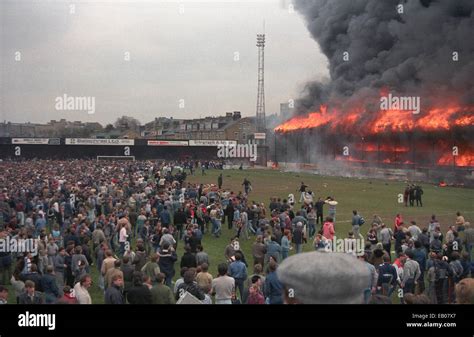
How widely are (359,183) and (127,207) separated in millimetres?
25734

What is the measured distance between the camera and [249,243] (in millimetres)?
17625

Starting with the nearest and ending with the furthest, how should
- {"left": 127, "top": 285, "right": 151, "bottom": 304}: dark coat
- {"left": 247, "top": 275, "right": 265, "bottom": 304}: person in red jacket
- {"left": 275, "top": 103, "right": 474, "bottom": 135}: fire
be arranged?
{"left": 127, "top": 285, "right": 151, "bottom": 304}: dark coat
{"left": 247, "top": 275, "right": 265, "bottom": 304}: person in red jacket
{"left": 275, "top": 103, "right": 474, "bottom": 135}: fire

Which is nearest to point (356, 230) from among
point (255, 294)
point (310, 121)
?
point (255, 294)

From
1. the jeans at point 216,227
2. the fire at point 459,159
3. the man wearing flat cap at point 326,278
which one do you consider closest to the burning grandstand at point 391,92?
the fire at point 459,159

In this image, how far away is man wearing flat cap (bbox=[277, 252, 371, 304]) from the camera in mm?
3840

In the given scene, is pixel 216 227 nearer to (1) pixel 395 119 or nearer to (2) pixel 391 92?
(1) pixel 395 119

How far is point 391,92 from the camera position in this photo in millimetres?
53062

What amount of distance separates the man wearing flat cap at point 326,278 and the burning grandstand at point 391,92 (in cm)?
3830

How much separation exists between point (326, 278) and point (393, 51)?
184 feet

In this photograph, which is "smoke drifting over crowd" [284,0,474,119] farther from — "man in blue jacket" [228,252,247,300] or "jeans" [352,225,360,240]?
"man in blue jacket" [228,252,247,300]

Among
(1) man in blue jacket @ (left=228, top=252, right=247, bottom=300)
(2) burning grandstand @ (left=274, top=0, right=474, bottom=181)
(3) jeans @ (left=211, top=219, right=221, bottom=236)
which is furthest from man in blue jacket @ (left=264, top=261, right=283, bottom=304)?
(2) burning grandstand @ (left=274, top=0, right=474, bottom=181)

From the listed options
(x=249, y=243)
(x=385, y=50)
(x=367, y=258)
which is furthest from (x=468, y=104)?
(x=367, y=258)

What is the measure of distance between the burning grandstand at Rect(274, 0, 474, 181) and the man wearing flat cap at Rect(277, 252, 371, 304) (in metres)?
38.3
